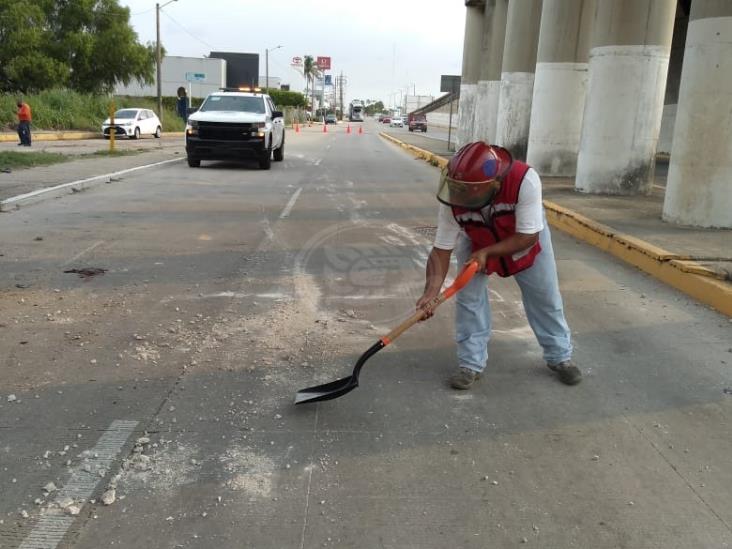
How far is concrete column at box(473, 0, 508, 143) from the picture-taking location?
80.9ft

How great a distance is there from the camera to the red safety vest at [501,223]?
3881mm

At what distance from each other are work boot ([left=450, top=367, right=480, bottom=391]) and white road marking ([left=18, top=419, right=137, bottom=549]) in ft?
6.16

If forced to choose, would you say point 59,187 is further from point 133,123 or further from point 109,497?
point 133,123

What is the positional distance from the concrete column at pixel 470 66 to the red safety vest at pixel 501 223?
82.7 ft

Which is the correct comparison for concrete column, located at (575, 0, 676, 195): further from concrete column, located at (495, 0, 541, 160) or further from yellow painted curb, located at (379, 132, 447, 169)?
yellow painted curb, located at (379, 132, 447, 169)

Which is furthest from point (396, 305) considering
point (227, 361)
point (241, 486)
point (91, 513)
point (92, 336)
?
point (91, 513)

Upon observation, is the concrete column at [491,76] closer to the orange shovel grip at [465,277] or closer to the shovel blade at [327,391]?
the orange shovel grip at [465,277]

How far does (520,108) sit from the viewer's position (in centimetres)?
2027

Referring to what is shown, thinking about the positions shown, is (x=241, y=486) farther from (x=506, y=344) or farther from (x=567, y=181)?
(x=567, y=181)

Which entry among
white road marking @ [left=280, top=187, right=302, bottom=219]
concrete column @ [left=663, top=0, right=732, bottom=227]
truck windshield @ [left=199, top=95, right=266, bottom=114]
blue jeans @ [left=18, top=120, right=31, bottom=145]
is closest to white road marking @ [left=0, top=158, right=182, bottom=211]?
truck windshield @ [left=199, top=95, right=266, bottom=114]

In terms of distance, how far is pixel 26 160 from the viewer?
16594 millimetres

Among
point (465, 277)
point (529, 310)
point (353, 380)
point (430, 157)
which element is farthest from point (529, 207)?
point (430, 157)

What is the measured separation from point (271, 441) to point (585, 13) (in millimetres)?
15343

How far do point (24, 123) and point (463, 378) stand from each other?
2282 centimetres
